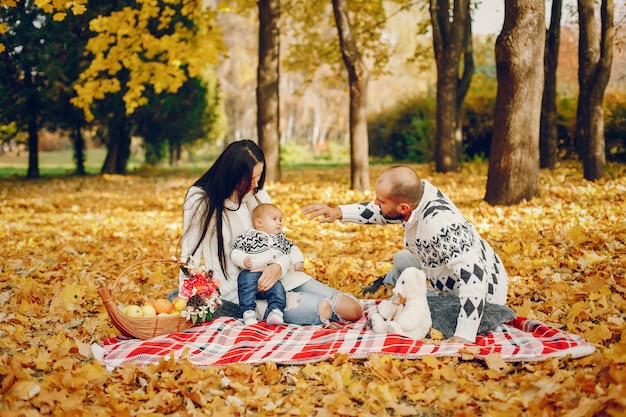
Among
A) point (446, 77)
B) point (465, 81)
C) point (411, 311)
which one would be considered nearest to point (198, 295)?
point (411, 311)

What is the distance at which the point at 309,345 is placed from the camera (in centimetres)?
369

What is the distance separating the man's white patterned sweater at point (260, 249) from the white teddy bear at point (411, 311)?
851 mm

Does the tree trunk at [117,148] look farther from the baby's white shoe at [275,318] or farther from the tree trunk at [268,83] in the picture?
the baby's white shoe at [275,318]

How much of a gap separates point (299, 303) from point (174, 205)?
294 inches

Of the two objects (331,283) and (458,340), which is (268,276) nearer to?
(458,340)

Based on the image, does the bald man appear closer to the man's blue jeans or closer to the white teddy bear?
the white teddy bear

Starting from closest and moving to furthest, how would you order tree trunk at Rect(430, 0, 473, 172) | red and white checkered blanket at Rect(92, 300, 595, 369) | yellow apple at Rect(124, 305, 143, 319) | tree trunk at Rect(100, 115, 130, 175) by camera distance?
red and white checkered blanket at Rect(92, 300, 595, 369) → yellow apple at Rect(124, 305, 143, 319) → tree trunk at Rect(430, 0, 473, 172) → tree trunk at Rect(100, 115, 130, 175)

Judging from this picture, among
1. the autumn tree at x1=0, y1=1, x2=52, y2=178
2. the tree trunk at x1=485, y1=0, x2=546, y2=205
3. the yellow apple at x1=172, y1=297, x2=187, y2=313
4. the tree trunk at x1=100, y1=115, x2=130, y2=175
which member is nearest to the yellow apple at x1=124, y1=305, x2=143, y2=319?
the yellow apple at x1=172, y1=297, x2=187, y2=313

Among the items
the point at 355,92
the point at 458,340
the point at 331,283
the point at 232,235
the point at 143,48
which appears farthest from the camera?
the point at 355,92

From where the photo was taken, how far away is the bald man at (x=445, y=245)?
11.7ft

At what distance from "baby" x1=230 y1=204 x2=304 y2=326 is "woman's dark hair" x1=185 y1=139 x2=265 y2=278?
0.68 feet

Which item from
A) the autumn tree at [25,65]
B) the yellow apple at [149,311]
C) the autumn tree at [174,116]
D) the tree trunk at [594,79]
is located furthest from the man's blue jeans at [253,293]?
the autumn tree at [174,116]

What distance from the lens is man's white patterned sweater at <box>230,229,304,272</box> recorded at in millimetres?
4129

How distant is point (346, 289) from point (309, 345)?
63.3 inches
